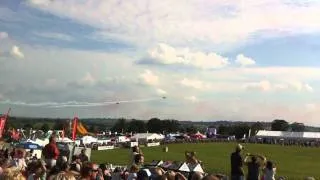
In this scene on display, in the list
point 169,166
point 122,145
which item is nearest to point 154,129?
point 122,145

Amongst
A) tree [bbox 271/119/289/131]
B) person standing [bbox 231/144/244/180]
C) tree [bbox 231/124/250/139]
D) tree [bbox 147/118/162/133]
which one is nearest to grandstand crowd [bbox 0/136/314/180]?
person standing [bbox 231/144/244/180]

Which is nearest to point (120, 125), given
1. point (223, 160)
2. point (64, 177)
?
point (223, 160)

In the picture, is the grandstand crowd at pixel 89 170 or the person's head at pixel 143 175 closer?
the grandstand crowd at pixel 89 170

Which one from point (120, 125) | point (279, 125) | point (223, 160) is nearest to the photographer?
point (223, 160)

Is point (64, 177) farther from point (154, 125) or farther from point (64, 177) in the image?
point (154, 125)

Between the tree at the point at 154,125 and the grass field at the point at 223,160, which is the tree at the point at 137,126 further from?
the grass field at the point at 223,160

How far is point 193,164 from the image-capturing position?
1394 cm

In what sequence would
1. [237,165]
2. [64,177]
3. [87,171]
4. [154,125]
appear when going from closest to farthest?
[64,177] → [87,171] → [237,165] → [154,125]

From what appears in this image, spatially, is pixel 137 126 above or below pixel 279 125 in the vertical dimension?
below

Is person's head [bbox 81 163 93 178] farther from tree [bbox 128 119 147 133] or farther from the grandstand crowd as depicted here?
tree [bbox 128 119 147 133]

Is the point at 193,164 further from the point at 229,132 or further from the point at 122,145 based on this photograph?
the point at 229,132

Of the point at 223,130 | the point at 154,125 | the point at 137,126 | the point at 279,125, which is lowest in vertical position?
the point at 223,130

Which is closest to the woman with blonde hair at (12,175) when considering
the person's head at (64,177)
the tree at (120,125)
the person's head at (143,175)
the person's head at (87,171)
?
the person's head at (64,177)

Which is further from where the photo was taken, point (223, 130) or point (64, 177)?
point (223, 130)
